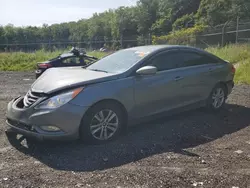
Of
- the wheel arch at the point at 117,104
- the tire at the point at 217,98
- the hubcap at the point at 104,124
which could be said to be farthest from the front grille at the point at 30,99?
the tire at the point at 217,98

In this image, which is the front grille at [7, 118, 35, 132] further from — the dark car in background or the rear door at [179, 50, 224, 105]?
the dark car in background

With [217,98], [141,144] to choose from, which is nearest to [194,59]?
[217,98]

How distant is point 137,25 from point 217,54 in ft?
231

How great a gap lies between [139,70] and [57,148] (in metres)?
1.86

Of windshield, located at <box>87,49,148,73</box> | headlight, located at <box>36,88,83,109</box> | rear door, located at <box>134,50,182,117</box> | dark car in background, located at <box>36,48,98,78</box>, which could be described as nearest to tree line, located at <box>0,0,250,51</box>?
dark car in background, located at <box>36,48,98,78</box>

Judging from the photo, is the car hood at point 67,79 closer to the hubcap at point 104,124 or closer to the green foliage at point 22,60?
the hubcap at point 104,124

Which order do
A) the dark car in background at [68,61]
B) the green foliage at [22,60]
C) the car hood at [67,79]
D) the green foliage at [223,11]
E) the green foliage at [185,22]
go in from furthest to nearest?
the green foliage at [185,22], the green foliage at [223,11], the green foliage at [22,60], the dark car in background at [68,61], the car hood at [67,79]

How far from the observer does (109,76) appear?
499 cm

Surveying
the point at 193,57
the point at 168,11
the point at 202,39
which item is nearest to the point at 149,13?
the point at 168,11

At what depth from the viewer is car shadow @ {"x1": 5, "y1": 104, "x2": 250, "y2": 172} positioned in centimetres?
419

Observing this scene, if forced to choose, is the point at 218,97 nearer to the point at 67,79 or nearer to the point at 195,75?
the point at 195,75

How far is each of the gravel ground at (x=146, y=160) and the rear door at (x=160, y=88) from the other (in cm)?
41

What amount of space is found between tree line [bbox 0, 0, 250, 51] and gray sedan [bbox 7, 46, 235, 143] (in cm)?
1923

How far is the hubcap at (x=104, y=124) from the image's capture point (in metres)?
4.71
